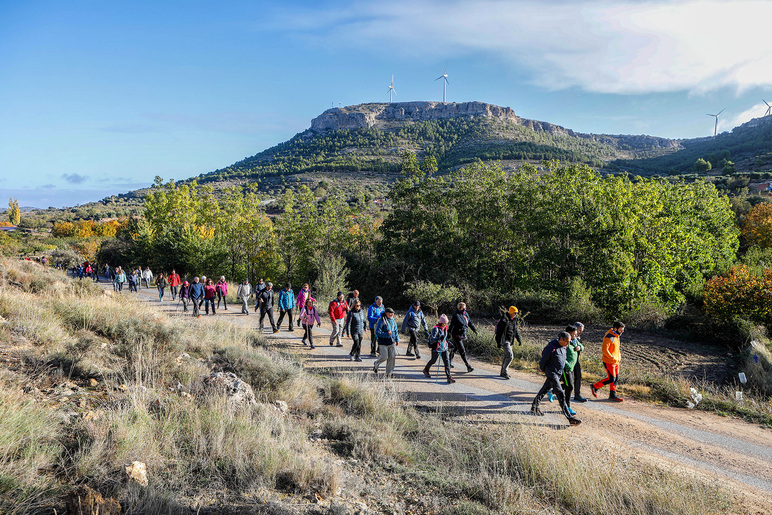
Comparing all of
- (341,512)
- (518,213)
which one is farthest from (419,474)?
(518,213)

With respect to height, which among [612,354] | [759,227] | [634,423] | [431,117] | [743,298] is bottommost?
[634,423]

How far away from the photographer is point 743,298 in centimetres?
1561

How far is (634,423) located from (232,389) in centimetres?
783

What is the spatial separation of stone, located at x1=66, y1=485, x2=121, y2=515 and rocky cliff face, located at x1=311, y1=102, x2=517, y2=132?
154423 mm

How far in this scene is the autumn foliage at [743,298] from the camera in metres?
15.3

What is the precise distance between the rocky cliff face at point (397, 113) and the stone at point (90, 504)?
154423 mm

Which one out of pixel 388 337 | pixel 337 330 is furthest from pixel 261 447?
pixel 337 330

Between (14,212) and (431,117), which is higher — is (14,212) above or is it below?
below

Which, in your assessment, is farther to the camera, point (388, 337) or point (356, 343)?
point (356, 343)

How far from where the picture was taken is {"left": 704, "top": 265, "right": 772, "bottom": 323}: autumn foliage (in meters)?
15.3

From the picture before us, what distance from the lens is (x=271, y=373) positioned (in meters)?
8.63

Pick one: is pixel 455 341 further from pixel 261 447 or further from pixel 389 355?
pixel 261 447

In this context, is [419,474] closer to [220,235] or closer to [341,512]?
[341,512]

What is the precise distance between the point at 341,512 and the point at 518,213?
2182 cm
